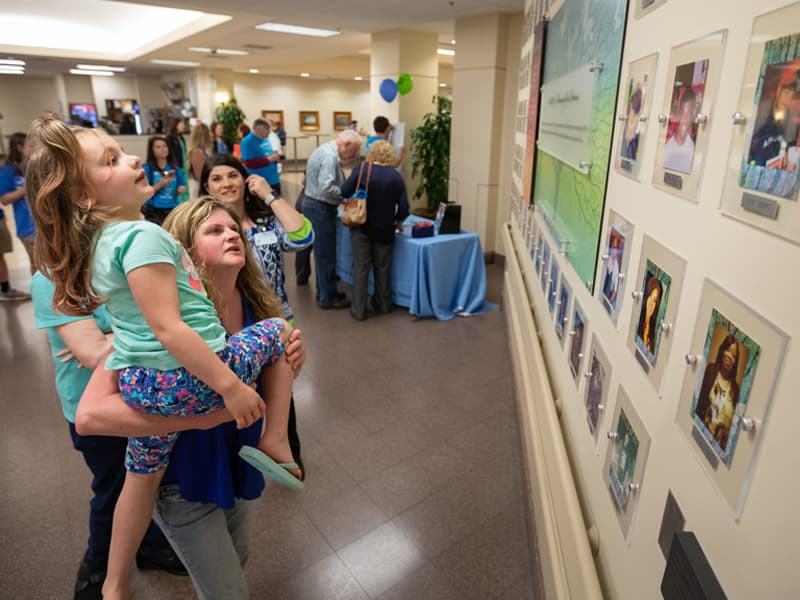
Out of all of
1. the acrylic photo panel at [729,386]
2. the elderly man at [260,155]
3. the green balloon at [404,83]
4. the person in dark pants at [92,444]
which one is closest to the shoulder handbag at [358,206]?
the elderly man at [260,155]

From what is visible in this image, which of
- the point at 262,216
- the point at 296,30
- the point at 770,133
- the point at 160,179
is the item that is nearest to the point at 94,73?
the point at 296,30

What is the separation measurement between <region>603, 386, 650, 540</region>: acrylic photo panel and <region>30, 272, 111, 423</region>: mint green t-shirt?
148 cm

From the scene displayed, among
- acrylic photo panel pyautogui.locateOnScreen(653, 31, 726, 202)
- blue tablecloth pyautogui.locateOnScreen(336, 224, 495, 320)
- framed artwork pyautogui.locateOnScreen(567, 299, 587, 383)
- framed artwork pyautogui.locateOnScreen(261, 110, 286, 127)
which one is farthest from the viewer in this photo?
framed artwork pyautogui.locateOnScreen(261, 110, 286, 127)

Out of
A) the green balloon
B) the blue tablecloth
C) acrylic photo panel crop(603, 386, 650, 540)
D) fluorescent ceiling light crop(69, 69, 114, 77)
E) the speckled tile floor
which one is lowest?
the speckled tile floor

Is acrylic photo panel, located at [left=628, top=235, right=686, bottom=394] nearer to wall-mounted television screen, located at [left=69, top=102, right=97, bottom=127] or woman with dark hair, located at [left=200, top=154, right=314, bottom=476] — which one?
woman with dark hair, located at [left=200, top=154, right=314, bottom=476]

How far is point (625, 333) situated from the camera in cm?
122

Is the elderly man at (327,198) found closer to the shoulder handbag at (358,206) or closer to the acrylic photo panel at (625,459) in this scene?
the shoulder handbag at (358,206)

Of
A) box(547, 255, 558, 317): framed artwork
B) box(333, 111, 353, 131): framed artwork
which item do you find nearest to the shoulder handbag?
box(547, 255, 558, 317): framed artwork

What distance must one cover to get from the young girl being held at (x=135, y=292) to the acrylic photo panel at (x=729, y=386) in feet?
3.02

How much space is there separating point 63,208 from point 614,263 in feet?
4.45

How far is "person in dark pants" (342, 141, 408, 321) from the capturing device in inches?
175

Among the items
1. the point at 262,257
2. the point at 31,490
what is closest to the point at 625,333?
the point at 262,257

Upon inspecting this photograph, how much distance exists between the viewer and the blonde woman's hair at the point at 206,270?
1.44 m

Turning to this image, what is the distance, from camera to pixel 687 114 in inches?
35.9
